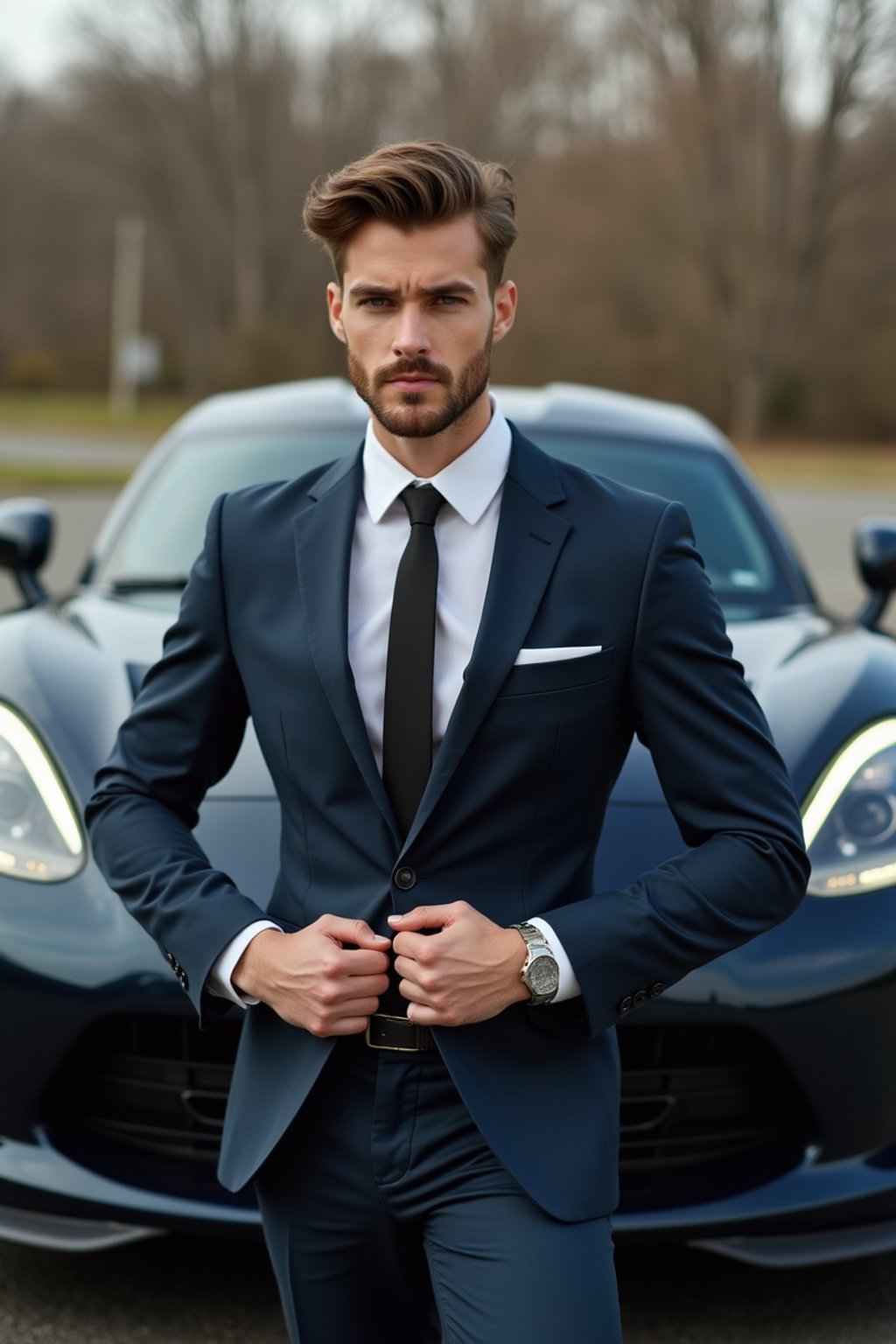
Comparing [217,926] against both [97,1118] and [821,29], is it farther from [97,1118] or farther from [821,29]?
[821,29]

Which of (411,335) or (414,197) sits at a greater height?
(414,197)

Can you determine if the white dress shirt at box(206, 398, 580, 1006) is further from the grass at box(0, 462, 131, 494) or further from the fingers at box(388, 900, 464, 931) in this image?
the grass at box(0, 462, 131, 494)

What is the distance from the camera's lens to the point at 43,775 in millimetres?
3154

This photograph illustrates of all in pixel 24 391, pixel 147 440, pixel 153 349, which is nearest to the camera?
pixel 147 440

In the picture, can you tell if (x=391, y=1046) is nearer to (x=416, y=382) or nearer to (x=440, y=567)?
(x=440, y=567)

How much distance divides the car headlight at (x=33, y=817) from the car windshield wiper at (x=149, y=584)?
1.03 meters

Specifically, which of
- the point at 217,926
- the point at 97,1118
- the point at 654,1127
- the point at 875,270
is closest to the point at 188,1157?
the point at 97,1118

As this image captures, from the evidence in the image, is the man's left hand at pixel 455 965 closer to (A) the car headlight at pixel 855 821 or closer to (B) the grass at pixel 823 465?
(A) the car headlight at pixel 855 821

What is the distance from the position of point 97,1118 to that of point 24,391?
60439 mm

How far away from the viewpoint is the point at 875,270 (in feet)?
148

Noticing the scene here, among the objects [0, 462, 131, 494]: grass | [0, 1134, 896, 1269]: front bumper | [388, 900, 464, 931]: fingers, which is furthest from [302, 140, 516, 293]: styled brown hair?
[0, 462, 131, 494]: grass

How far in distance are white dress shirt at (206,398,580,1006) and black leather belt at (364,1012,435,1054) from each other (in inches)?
6.1

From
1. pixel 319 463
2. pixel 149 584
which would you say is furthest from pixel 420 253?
pixel 319 463

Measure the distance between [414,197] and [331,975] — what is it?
2.75ft
